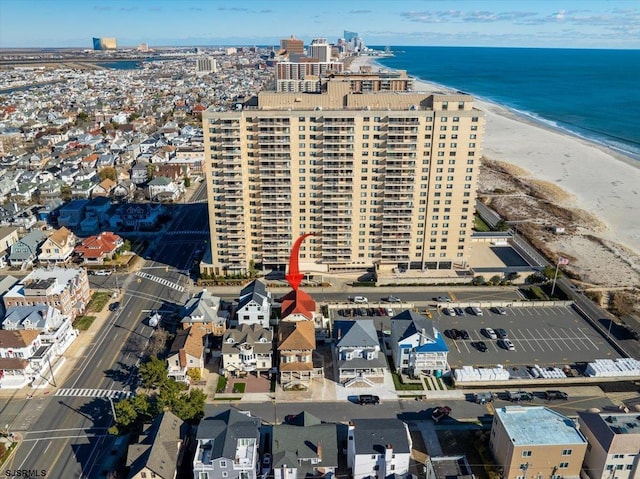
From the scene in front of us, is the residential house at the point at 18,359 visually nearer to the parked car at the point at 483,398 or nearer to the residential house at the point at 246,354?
the residential house at the point at 246,354

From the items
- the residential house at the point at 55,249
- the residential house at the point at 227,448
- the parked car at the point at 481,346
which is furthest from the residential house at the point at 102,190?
the parked car at the point at 481,346

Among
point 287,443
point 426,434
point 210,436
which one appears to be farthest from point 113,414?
point 426,434

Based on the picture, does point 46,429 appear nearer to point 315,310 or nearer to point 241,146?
point 315,310

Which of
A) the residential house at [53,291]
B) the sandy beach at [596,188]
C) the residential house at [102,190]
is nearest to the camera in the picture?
the residential house at [53,291]

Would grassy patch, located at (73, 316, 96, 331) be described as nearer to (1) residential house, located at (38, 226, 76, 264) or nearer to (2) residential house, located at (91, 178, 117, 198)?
(1) residential house, located at (38, 226, 76, 264)

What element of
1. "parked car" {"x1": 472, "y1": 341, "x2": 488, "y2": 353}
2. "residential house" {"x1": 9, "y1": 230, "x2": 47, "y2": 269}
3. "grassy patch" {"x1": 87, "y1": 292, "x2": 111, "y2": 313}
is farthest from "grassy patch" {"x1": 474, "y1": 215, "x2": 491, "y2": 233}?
"residential house" {"x1": 9, "y1": 230, "x2": 47, "y2": 269}

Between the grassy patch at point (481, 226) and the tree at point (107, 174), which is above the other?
the tree at point (107, 174)
